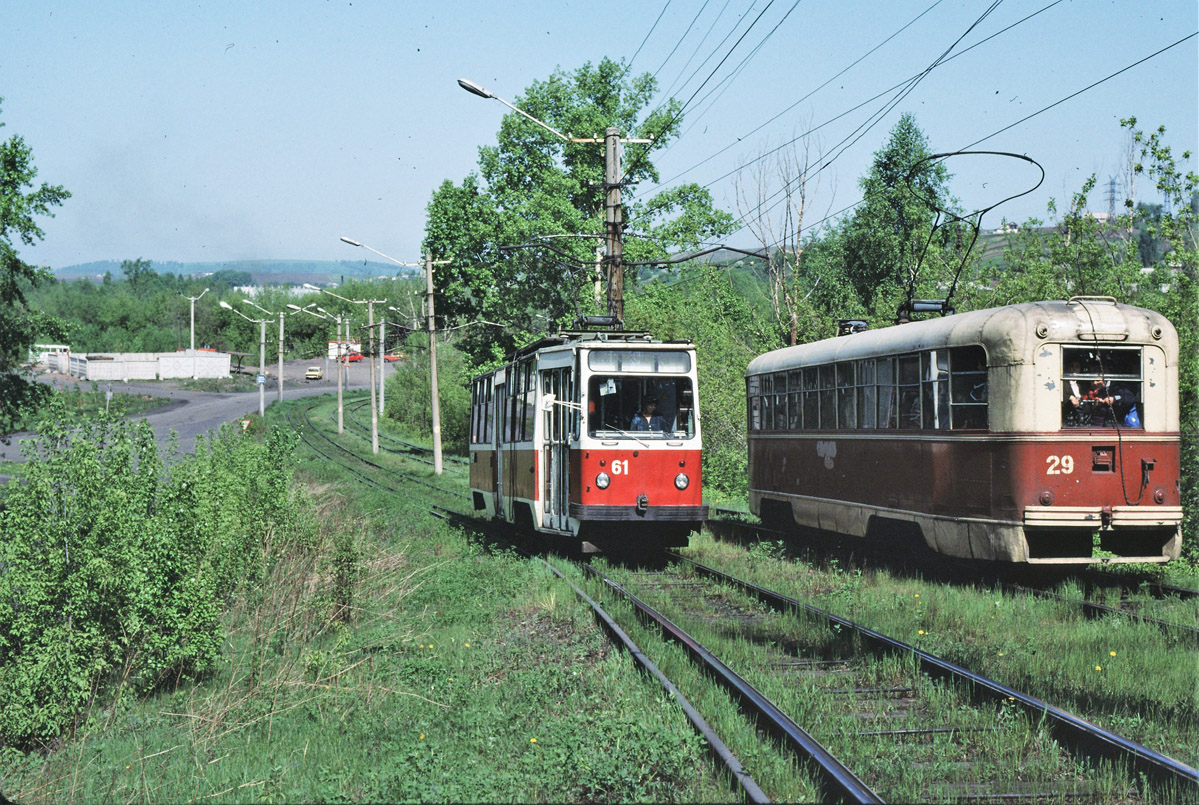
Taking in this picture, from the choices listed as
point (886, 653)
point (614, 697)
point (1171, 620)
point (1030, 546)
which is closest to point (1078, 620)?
point (1171, 620)

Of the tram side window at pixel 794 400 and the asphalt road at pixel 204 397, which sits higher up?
the asphalt road at pixel 204 397

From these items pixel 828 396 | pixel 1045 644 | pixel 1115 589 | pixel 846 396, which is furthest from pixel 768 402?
pixel 1045 644

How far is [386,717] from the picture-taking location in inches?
316

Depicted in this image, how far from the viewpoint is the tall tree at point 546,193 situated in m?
45.6

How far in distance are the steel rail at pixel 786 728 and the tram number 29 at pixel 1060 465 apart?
452cm

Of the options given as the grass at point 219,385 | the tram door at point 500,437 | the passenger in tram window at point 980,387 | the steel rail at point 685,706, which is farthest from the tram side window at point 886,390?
the grass at point 219,385

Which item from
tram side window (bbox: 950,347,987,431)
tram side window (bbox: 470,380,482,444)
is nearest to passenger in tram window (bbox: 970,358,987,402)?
tram side window (bbox: 950,347,987,431)

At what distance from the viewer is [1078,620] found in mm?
10469

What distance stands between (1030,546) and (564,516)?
6.35m

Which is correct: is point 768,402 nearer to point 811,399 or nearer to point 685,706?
point 811,399

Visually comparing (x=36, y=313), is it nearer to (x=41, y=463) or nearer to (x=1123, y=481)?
(x=41, y=463)

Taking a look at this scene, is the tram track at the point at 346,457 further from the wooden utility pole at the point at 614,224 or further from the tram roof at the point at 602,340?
Answer: the tram roof at the point at 602,340

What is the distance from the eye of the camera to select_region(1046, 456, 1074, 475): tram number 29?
12023mm

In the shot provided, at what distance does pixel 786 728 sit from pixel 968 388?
23.5ft
